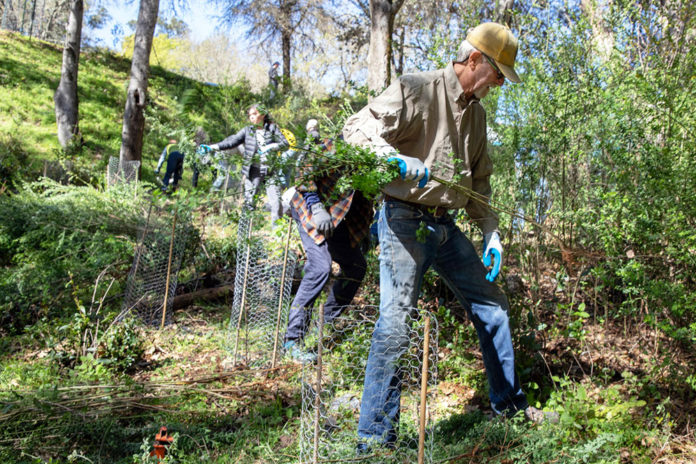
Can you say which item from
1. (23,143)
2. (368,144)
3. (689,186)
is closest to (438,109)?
(368,144)

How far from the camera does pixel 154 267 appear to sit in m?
4.68

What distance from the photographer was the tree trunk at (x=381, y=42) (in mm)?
5301

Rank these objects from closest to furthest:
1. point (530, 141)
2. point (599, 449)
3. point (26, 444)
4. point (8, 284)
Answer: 1. point (599, 449)
2. point (26, 444)
3. point (530, 141)
4. point (8, 284)

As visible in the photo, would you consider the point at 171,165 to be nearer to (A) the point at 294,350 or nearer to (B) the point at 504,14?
(B) the point at 504,14

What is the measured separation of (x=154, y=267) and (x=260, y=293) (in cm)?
116

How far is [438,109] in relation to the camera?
237 centimetres

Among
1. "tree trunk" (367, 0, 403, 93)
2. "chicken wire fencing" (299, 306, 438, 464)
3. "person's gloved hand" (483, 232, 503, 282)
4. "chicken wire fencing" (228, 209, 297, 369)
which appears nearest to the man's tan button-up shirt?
"person's gloved hand" (483, 232, 503, 282)

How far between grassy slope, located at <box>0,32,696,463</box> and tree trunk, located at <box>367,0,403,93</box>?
2372 millimetres

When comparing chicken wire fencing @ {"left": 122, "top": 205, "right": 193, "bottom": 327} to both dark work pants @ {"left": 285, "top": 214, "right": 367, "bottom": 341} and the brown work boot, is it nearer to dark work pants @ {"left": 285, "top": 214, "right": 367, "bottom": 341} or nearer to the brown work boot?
dark work pants @ {"left": 285, "top": 214, "right": 367, "bottom": 341}

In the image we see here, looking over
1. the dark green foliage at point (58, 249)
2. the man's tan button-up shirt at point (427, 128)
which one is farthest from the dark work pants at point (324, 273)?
the dark green foliage at point (58, 249)

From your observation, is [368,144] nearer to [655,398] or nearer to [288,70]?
[655,398]

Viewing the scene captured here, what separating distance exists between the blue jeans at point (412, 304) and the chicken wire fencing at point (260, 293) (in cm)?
143

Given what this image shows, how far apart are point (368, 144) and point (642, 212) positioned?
1663 mm

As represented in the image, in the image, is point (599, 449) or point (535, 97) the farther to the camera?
point (535, 97)
